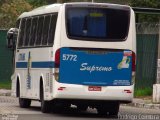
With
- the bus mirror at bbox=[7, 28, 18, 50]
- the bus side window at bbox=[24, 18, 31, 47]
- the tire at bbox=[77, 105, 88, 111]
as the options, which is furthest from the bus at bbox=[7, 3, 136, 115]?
the bus mirror at bbox=[7, 28, 18, 50]

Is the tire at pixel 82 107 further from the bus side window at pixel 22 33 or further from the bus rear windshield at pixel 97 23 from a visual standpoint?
the bus rear windshield at pixel 97 23

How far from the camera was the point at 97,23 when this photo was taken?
20703 millimetres

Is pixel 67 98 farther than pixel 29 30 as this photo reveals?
No

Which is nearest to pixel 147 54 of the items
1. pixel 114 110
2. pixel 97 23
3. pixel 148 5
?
pixel 148 5

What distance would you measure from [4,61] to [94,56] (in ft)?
64.0

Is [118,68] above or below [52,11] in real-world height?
below

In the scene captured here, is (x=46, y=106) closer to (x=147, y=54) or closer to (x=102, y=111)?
(x=102, y=111)

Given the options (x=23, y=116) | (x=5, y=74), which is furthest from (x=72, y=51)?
(x=5, y=74)

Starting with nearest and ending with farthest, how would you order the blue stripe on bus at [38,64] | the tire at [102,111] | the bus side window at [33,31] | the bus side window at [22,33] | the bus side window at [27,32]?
1. the blue stripe on bus at [38,64]
2. the tire at [102,111]
3. the bus side window at [33,31]
4. the bus side window at [27,32]
5. the bus side window at [22,33]

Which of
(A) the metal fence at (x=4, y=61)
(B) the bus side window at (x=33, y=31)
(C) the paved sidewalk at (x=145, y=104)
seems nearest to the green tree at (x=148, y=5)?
(A) the metal fence at (x=4, y=61)

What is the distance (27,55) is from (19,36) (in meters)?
1.46

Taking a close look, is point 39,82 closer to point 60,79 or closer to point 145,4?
point 60,79

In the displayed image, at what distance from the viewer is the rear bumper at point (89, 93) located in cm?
2023

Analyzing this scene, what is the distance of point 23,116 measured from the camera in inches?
790
